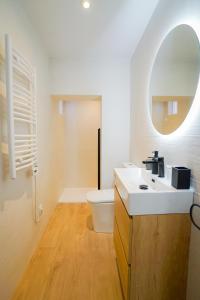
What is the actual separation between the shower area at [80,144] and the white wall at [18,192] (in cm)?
145

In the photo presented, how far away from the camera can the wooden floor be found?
4.69ft

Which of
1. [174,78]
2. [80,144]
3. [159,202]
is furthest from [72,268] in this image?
[80,144]

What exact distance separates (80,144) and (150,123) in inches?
88.5

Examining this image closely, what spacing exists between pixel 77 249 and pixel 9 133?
152 centimetres

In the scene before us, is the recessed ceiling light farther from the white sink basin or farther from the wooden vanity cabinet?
the wooden vanity cabinet

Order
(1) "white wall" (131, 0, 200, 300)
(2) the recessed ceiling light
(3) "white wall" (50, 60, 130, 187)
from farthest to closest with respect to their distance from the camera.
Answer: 1. (3) "white wall" (50, 60, 130, 187)
2. (2) the recessed ceiling light
3. (1) "white wall" (131, 0, 200, 300)

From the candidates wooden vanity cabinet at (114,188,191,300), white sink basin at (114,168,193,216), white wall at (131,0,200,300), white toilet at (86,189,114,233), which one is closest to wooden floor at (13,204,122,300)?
white toilet at (86,189,114,233)

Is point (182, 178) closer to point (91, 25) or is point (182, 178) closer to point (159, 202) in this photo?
point (159, 202)

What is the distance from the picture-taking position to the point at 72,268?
1.69 m

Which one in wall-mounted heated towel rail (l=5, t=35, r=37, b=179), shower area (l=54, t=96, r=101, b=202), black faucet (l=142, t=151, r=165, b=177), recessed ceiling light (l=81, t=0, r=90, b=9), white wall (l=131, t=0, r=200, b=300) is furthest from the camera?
shower area (l=54, t=96, r=101, b=202)

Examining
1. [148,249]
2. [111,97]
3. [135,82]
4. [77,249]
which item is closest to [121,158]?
[111,97]

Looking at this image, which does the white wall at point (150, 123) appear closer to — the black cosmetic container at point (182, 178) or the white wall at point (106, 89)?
the black cosmetic container at point (182, 178)

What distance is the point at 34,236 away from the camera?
191cm

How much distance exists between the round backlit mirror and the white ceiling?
1.76ft
